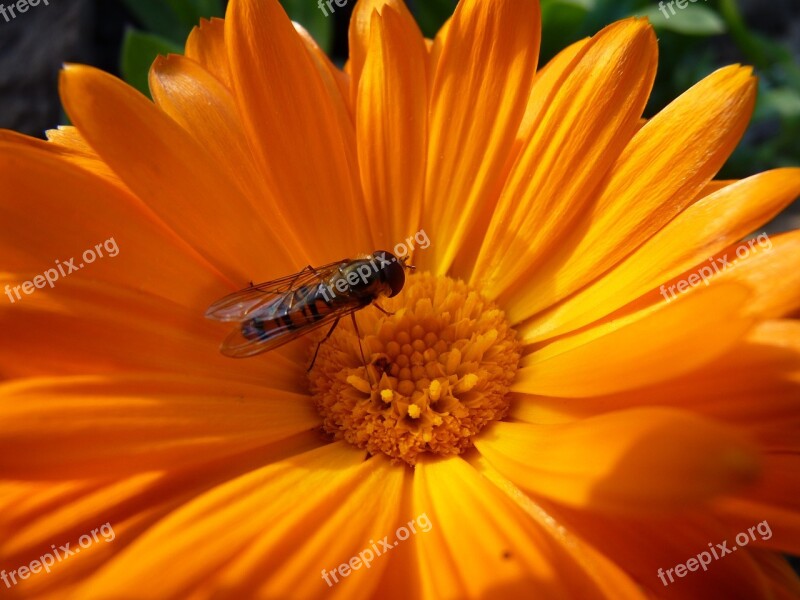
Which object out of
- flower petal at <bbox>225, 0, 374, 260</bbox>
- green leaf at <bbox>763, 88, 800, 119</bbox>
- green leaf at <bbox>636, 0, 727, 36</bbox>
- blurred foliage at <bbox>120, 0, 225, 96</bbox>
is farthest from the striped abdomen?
green leaf at <bbox>763, 88, 800, 119</bbox>

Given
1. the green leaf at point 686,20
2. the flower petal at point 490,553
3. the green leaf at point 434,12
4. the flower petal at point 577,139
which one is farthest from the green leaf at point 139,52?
the flower petal at point 490,553

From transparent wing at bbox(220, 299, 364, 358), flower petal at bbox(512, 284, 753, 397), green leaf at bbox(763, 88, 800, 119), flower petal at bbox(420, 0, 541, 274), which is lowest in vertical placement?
flower petal at bbox(512, 284, 753, 397)

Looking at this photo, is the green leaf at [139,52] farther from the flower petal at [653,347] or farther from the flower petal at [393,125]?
the flower petal at [653,347]

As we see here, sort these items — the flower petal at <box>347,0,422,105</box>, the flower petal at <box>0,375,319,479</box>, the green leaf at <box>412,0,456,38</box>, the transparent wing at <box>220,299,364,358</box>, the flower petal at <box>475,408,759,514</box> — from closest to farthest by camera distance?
the flower petal at <box>475,408,759,514</box> → the flower petal at <box>0,375,319,479</box> → the transparent wing at <box>220,299,364,358</box> → the flower petal at <box>347,0,422,105</box> → the green leaf at <box>412,0,456,38</box>

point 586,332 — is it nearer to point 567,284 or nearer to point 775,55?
point 567,284

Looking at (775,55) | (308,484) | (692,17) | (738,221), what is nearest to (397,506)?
(308,484)

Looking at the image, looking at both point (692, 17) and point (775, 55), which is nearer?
point (692, 17)

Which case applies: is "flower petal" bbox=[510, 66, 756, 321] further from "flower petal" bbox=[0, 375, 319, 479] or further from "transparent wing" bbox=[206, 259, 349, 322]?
"flower petal" bbox=[0, 375, 319, 479]
